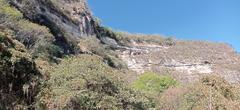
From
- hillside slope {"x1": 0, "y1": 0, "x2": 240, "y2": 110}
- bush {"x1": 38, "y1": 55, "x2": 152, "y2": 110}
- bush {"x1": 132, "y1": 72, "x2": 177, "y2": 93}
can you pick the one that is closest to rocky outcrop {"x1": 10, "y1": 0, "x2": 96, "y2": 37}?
hillside slope {"x1": 0, "y1": 0, "x2": 240, "y2": 110}

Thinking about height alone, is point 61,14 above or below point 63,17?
above

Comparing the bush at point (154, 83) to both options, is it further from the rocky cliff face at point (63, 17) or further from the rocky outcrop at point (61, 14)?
the rocky outcrop at point (61, 14)

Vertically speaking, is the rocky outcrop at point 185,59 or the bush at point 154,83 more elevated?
the rocky outcrop at point 185,59

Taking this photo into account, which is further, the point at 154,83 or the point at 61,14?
the point at 61,14

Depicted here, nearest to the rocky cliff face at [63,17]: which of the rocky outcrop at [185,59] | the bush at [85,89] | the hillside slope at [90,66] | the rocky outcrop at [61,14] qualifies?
the rocky outcrop at [61,14]

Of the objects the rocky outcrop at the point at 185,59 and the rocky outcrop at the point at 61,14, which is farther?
the rocky outcrop at the point at 185,59

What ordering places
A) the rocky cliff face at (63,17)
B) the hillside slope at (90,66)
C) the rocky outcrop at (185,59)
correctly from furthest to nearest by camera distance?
the rocky outcrop at (185,59) → the rocky cliff face at (63,17) → the hillside slope at (90,66)

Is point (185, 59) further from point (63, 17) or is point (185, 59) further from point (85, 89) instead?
point (85, 89)

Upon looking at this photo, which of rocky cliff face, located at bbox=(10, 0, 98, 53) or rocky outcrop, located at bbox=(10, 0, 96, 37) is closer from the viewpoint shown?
rocky outcrop, located at bbox=(10, 0, 96, 37)

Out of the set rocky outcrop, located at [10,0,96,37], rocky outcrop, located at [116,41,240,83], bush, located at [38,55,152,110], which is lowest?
bush, located at [38,55,152,110]

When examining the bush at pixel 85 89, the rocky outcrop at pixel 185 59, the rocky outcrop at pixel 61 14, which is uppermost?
the rocky outcrop at pixel 61 14

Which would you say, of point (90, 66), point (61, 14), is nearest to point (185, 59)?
point (61, 14)

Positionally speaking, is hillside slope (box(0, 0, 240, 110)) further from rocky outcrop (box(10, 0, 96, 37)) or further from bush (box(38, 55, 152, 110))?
rocky outcrop (box(10, 0, 96, 37))

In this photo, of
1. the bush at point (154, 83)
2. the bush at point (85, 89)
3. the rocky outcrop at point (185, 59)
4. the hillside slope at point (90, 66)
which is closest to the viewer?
the bush at point (85, 89)
